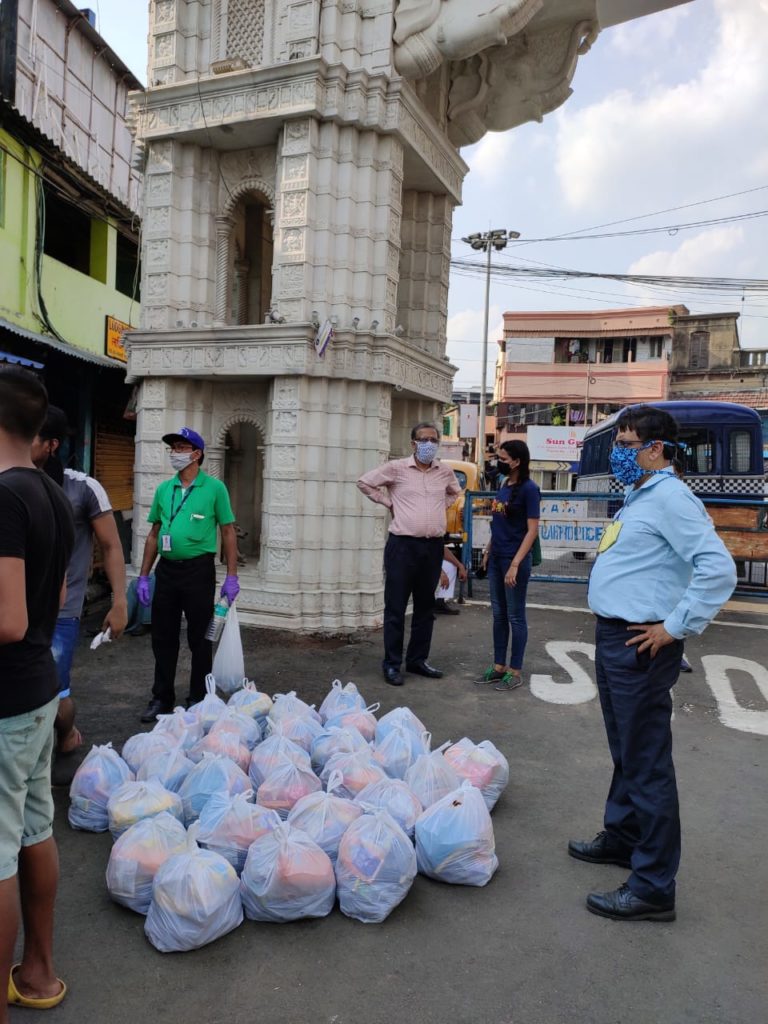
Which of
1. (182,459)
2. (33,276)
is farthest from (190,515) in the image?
(33,276)

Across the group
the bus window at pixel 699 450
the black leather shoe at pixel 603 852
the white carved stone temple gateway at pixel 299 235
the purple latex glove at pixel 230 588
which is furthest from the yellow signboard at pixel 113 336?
the black leather shoe at pixel 603 852

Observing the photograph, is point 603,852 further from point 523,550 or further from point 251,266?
point 251,266

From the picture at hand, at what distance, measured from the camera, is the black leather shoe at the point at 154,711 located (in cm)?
505

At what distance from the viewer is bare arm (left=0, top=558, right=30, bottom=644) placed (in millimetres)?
2016

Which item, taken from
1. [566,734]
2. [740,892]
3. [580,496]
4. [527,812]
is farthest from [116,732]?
[580,496]

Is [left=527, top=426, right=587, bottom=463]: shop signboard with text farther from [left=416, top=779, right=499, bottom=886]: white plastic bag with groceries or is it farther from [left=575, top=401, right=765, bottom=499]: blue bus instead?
[left=416, top=779, right=499, bottom=886]: white plastic bag with groceries

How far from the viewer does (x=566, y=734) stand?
201 inches

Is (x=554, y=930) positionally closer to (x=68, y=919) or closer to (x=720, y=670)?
(x=68, y=919)

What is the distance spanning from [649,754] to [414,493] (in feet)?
12.1

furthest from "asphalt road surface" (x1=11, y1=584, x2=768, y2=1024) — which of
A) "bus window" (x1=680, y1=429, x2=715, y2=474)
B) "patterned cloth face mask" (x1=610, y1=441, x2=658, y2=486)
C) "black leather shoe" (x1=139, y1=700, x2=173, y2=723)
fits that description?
"bus window" (x1=680, y1=429, x2=715, y2=474)

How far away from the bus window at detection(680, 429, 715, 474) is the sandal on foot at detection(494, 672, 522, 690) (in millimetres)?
8457

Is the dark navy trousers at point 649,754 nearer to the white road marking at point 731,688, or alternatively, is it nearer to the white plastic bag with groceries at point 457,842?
the white plastic bag with groceries at point 457,842

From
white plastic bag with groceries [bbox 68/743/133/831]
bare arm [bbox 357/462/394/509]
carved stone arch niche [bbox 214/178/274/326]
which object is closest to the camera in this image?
white plastic bag with groceries [bbox 68/743/133/831]

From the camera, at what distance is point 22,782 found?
2150mm
